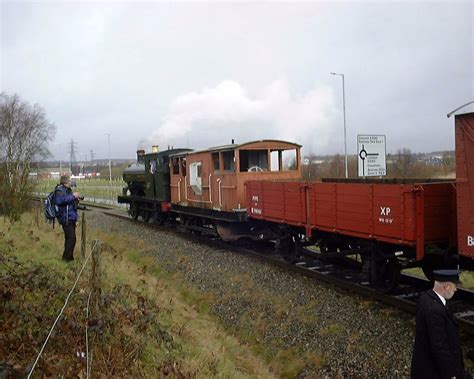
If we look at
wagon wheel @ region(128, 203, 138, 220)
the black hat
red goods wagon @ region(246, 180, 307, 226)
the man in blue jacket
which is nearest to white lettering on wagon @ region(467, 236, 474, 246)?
the black hat

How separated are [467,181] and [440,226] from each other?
50.2 inches

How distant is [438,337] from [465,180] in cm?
346

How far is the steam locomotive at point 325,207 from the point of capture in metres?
7.41

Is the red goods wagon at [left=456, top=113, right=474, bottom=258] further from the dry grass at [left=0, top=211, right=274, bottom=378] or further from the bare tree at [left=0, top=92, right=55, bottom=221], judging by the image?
the bare tree at [left=0, top=92, right=55, bottom=221]

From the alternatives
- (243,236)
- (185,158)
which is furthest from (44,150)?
(243,236)

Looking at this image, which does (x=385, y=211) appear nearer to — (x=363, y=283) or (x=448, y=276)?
(x=363, y=283)

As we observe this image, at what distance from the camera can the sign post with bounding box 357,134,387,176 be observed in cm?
1216

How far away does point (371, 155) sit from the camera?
40.6 ft

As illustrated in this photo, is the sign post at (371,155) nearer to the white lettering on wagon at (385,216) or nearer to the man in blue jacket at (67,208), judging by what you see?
the white lettering on wagon at (385,216)

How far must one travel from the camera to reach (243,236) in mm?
14320

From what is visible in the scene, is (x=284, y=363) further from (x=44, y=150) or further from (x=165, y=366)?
(x=44, y=150)

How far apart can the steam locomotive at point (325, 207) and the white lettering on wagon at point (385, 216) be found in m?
0.02

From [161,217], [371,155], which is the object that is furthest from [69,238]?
[161,217]

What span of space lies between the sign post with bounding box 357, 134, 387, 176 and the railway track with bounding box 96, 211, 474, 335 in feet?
9.03
